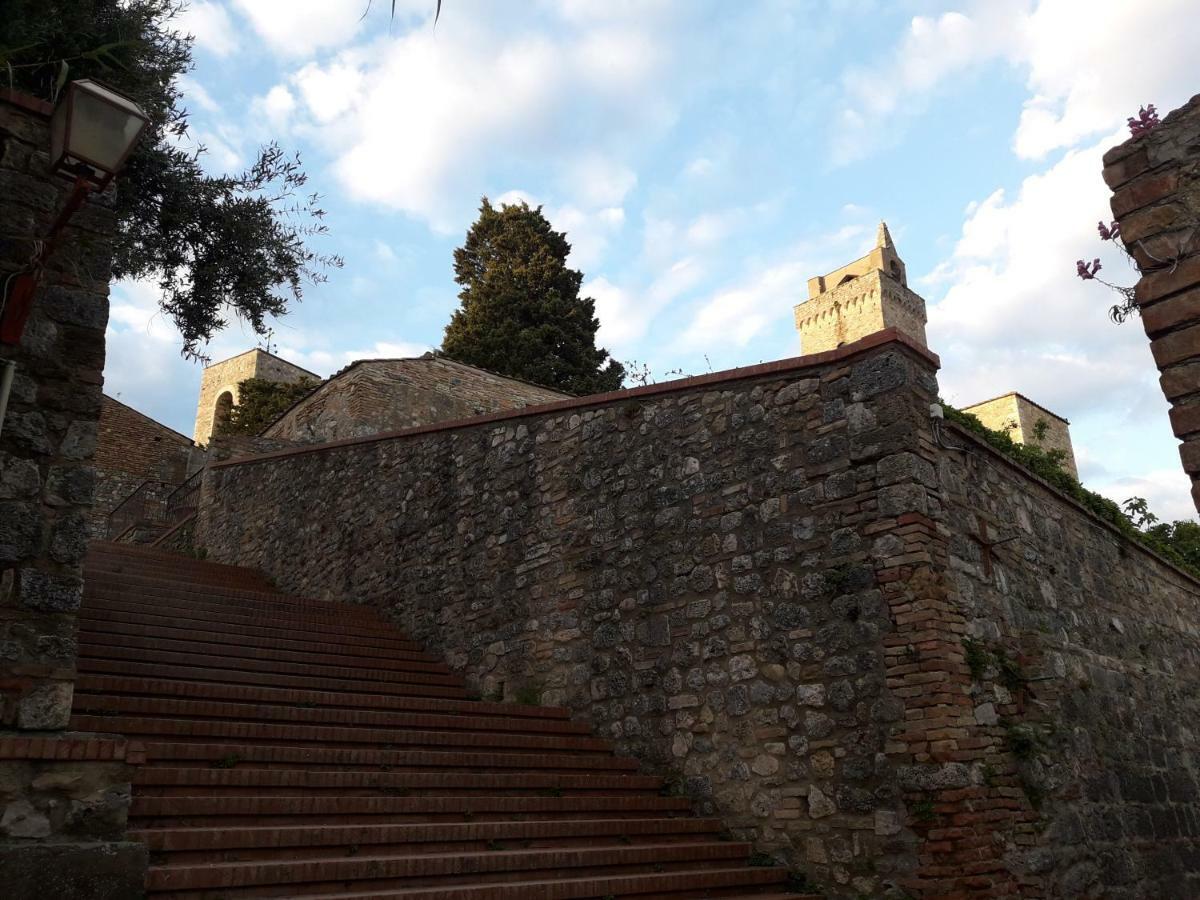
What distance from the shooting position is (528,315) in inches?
851

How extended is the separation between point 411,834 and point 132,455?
19689mm

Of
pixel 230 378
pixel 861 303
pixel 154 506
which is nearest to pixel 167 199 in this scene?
pixel 154 506

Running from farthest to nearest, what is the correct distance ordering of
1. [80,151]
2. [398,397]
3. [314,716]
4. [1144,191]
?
[398,397]
[314,716]
[80,151]
[1144,191]

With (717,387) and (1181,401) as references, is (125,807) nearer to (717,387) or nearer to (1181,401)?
(1181,401)

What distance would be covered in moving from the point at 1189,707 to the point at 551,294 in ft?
51.1

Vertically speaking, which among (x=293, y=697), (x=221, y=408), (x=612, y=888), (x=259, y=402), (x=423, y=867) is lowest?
(x=612, y=888)

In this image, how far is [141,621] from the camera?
7.51 metres

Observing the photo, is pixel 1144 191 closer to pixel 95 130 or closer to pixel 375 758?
pixel 95 130

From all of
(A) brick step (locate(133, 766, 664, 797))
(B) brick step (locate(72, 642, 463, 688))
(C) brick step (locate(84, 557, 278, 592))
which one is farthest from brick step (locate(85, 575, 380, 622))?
(A) brick step (locate(133, 766, 664, 797))

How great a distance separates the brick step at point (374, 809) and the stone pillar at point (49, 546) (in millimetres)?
908

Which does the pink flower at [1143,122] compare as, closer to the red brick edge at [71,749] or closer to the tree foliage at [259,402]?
the red brick edge at [71,749]

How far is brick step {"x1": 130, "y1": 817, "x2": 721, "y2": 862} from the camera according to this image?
432 cm

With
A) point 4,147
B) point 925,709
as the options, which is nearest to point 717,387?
point 925,709

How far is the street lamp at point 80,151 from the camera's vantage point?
12.3ft
